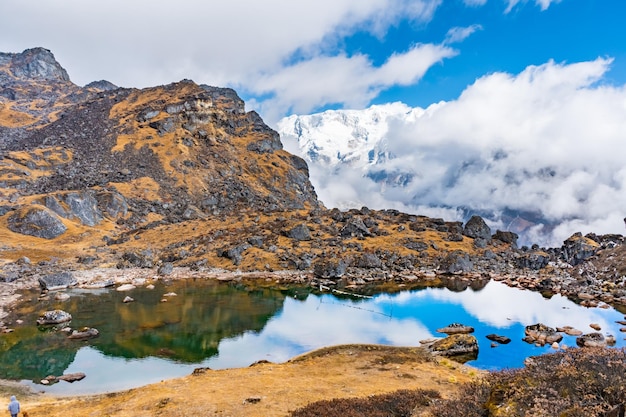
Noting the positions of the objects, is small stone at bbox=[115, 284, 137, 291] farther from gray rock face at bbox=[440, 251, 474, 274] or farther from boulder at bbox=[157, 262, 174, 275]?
gray rock face at bbox=[440, 251, 474, 274]

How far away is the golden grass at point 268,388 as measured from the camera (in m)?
25.8

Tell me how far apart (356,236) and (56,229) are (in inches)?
3275

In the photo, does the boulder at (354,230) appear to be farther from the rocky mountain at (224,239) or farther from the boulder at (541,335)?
the boulder at (541,335)

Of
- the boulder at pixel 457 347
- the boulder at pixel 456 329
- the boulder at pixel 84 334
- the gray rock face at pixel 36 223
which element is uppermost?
the gray rock face at pixel 36 223

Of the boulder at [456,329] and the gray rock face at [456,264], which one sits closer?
the boulder at [456,329]

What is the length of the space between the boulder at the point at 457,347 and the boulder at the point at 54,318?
48058mm

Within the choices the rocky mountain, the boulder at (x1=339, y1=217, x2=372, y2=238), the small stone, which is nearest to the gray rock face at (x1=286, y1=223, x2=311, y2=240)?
the rocky mountain

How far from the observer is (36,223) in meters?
109

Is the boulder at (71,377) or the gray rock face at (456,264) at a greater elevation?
the gray rock face at (456,264)

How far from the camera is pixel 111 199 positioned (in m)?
138

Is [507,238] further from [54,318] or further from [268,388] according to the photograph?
[54,318]

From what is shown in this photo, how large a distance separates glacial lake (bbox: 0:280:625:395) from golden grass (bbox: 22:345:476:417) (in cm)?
521

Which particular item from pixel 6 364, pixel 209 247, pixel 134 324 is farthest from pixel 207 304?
pixel 209 247

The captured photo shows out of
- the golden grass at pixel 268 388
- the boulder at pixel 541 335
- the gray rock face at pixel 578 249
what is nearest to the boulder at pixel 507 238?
the gray rock face at pixel 578 249
